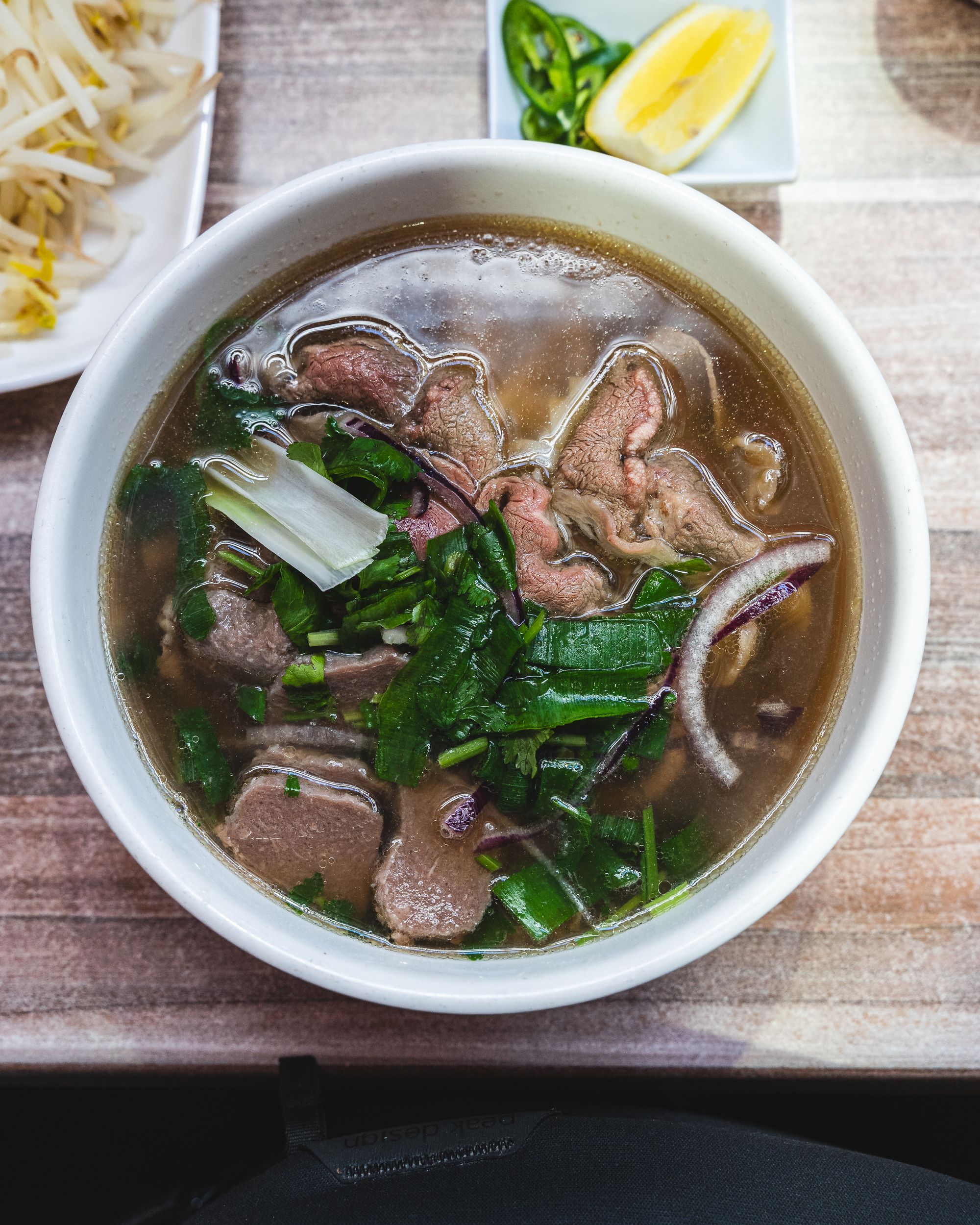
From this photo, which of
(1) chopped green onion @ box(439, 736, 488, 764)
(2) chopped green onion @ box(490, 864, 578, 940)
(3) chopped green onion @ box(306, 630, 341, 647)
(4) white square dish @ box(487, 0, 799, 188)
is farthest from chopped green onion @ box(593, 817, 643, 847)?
(4) white square dish @ box(487, 0, 799, 188)

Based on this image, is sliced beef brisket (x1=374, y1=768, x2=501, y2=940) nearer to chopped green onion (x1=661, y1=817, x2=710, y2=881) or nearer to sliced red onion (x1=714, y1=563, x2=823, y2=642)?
chopped green onion (x1=661, y1=817, x2=710, y2=881)

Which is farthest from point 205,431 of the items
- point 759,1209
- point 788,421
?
point 759,1209

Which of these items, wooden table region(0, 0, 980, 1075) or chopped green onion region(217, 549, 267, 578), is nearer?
chopped green onion region(217, 549, 267, 578)

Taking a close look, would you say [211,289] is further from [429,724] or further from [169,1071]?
[169,1071]

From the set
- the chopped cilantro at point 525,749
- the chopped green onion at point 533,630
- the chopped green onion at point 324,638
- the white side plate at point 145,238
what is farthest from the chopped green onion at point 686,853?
the white side plate at point 145,238

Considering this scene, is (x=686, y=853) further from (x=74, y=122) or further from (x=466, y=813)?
(x=74, y=122)

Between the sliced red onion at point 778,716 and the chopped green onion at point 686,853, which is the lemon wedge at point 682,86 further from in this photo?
the chopped green onion at point 686,853
